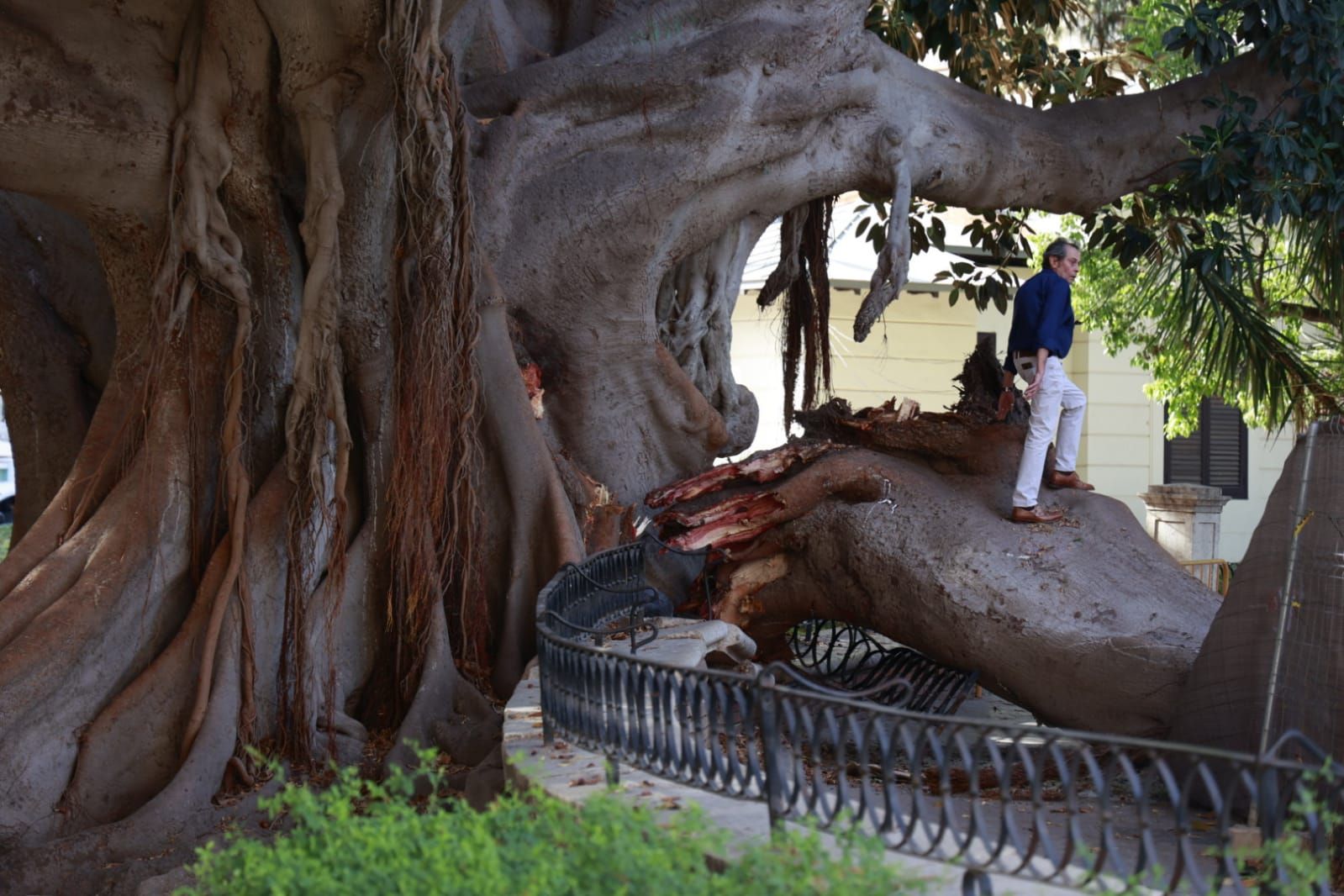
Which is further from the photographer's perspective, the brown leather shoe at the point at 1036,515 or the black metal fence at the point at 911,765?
the brown leather shoe at the point at 1036,515

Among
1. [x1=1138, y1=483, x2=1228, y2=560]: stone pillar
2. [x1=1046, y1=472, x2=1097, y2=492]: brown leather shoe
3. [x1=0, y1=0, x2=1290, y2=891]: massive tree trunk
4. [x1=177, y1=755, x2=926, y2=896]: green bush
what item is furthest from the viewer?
[x1=1138, y1=483, x2=1228, y2=560]: stone pillar

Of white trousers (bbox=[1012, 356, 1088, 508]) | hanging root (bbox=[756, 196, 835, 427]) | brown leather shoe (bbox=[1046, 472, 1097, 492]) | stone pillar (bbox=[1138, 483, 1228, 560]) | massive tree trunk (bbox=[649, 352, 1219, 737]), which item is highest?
hanging root (bbox=[756, 196, 835, 427])

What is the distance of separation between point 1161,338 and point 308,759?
1172 cm

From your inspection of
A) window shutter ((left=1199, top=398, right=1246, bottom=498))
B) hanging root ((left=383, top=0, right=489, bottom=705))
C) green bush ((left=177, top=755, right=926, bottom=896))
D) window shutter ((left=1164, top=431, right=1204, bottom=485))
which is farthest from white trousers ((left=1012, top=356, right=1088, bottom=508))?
window shutter ((left=1199, top=398, right=1246, bottom=498))

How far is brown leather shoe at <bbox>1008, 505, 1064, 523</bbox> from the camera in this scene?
8.95 m

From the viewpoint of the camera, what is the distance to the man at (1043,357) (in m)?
8.60

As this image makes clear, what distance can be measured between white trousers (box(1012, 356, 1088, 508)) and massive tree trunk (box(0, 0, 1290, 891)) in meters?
1.35

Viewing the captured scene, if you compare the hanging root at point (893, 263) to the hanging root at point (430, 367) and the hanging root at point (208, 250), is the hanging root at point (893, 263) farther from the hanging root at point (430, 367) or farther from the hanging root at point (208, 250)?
the hanging root at point (208, 250)

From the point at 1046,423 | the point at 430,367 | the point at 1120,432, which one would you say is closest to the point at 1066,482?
the point at 1046,423

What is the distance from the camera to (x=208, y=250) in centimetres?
694

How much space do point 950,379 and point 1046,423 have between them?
39.6 feet

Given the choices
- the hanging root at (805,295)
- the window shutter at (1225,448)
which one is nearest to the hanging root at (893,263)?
the hanging root at (805,295)

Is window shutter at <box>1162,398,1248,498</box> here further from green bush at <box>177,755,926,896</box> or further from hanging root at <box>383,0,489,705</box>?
green bush at <box>177,755,926,896</box>

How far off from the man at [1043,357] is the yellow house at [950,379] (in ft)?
33.3
